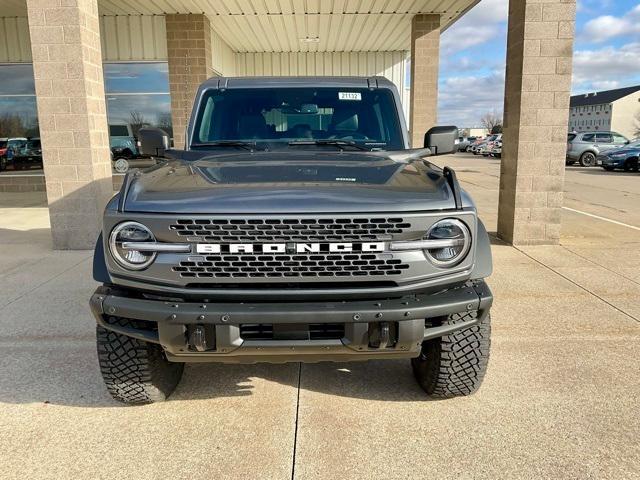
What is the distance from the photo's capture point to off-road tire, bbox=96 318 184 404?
290 centimetres

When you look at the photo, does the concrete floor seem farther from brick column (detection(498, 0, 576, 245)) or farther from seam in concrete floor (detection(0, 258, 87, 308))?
brick column (detection(498, 0, 576, 245))

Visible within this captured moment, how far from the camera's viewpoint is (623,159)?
21.3m

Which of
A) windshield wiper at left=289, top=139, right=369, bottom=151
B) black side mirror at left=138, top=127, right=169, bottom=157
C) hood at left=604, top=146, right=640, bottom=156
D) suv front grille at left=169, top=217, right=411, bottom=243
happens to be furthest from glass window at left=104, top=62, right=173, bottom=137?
hood at left=604, top=146, right=640, bottom=156

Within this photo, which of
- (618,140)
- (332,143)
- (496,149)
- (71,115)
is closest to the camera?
(332,143)

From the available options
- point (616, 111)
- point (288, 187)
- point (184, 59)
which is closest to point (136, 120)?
point (184, 59)

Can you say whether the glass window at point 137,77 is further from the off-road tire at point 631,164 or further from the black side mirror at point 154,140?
the off-road tire at point 631,164

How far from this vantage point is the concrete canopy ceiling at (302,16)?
42.5 ft

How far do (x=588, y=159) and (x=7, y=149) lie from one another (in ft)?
77.7

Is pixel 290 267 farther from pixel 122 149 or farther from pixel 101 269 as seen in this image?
pixel 122 149

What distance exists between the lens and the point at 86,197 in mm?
7312

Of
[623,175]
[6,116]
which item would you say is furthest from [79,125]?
[623,175]

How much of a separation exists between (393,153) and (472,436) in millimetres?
1843

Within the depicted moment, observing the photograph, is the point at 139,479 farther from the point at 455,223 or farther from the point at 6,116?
the point at 6,116

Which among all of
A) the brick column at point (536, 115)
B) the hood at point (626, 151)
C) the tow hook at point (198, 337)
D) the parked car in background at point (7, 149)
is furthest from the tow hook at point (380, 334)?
the hood at point (626, 151)
